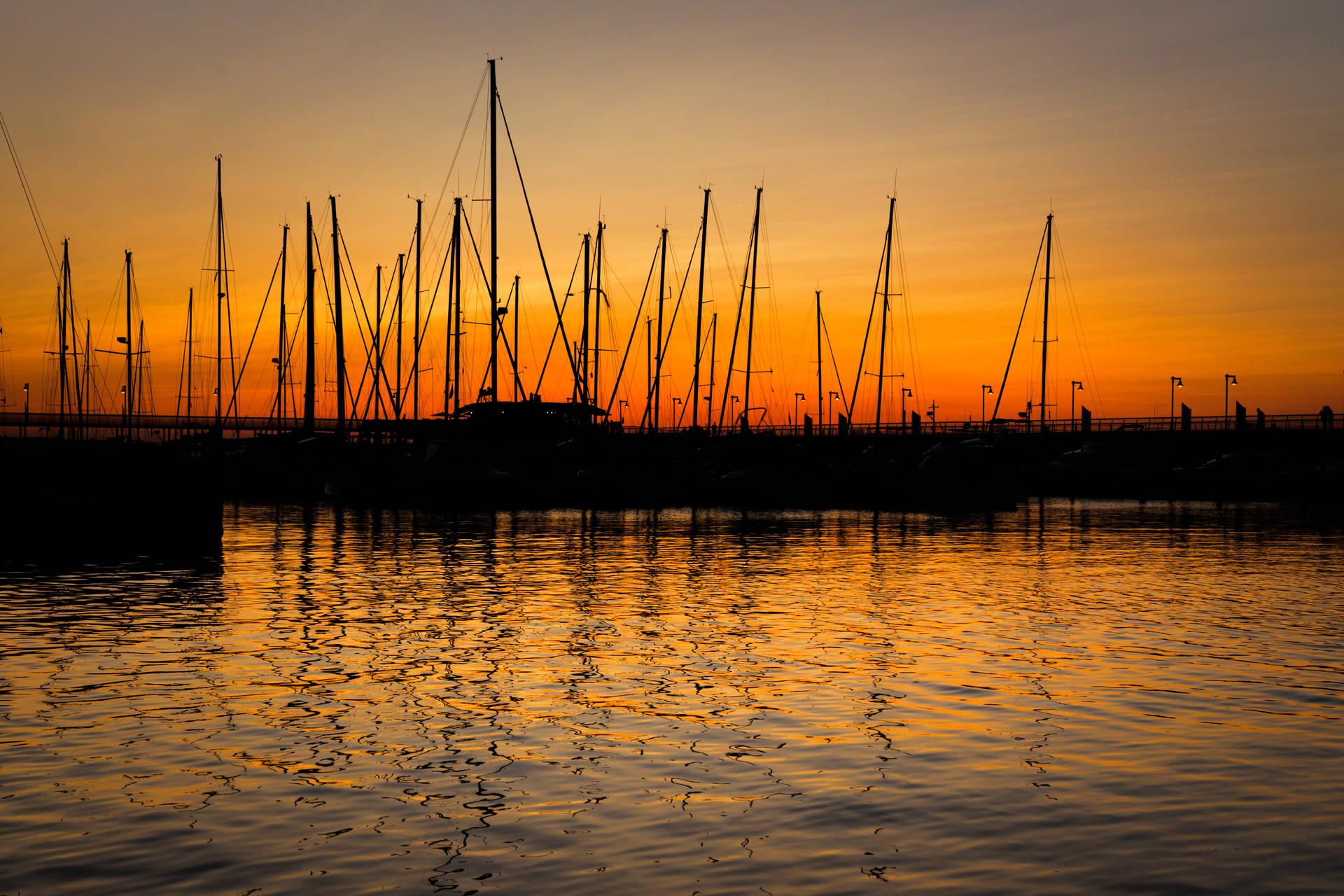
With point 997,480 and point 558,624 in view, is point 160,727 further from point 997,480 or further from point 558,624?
point 997,480

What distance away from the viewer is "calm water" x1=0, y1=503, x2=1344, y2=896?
9.21 metres

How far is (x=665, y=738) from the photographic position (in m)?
13.4

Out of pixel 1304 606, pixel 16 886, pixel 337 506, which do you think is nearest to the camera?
pixel 16 886

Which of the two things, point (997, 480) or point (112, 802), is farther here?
point (997, 480)

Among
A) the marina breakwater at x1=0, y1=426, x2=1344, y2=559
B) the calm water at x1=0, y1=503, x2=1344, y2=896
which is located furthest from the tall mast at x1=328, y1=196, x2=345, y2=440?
the calm water at x1=0, y1=503, x2=1344, y2=896

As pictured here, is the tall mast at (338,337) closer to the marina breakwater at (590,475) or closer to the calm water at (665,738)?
the marina breakwater at (590,475)

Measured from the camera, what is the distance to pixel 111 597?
25750 mm

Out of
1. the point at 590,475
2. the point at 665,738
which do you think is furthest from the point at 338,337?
the point at 665,738

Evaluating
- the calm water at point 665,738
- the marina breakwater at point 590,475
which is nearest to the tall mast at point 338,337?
the marina breakwater at point 590,475

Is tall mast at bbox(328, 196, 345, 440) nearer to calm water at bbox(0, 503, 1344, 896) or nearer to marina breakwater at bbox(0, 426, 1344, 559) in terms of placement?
marina breakwater at bbox(0, 426, 1344, 559)

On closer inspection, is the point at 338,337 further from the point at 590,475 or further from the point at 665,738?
the point at 665,738

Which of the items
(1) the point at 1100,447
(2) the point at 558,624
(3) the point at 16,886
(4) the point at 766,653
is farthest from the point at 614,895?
(1) the point at 1100,447

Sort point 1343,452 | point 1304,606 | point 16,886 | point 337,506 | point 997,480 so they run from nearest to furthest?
point 16,886, point 1304,606, point 337,506, point 997,480, point 1343,452

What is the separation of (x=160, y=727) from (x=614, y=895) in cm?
732
